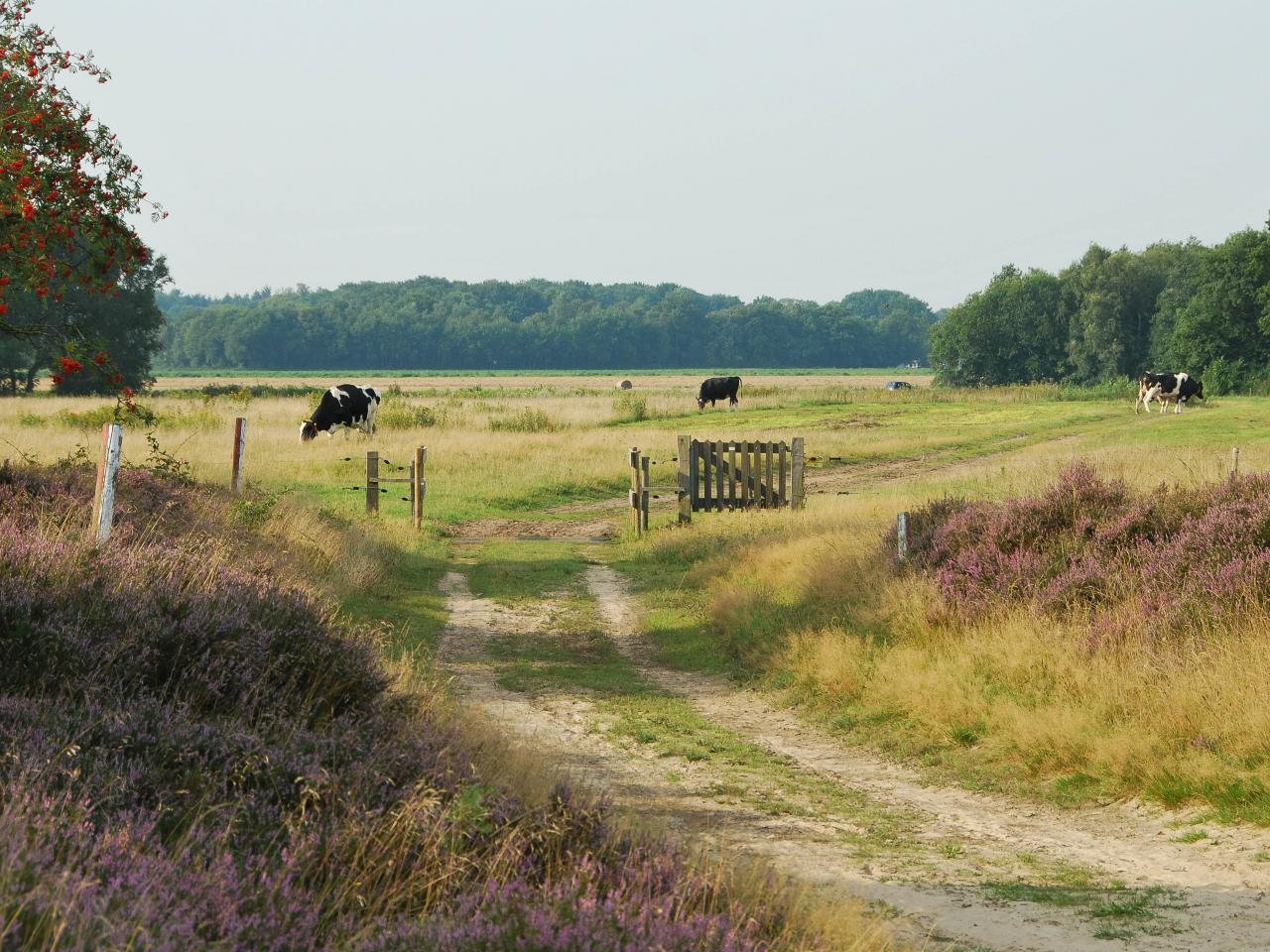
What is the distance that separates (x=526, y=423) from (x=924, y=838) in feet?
139

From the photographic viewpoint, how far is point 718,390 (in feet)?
232

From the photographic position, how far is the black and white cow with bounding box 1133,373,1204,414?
58.1m

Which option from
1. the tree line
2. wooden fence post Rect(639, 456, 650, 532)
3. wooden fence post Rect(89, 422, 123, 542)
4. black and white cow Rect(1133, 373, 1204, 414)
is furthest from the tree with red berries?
the tree line

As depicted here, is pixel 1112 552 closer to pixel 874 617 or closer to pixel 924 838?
pixel 874 617

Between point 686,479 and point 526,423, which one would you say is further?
point 526,423

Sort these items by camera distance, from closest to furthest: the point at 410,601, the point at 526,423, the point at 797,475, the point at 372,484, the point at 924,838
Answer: the point at 924,838
the point at 410,601
the point at 797,475
the point at 372,484
the point at 526,423

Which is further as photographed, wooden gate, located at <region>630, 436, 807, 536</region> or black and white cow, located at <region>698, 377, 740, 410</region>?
black and white cow, located at <region>698, 377, 740, 410</region>

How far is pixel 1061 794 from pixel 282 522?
453 inches

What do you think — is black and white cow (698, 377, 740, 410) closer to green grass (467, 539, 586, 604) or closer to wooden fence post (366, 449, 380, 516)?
wooden fence post (366, 449, 380, 516)

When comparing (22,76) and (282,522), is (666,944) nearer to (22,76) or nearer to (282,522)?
(22,76)

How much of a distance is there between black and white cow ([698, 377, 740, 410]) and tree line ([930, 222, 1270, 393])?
34.2 meters

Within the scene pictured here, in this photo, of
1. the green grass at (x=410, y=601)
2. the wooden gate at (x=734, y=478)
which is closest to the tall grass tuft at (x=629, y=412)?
the wooden gate at (x=734, y=478)

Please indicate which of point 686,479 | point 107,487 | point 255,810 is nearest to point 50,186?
point 107,487

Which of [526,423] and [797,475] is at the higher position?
[797,475]
